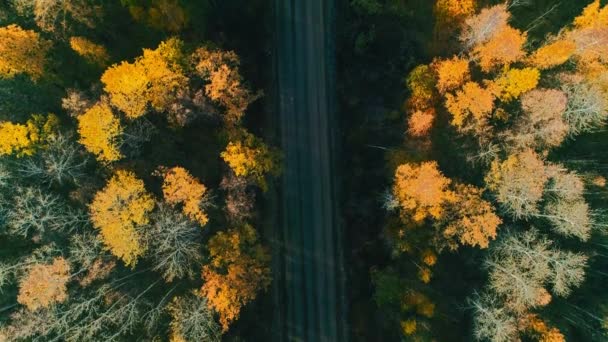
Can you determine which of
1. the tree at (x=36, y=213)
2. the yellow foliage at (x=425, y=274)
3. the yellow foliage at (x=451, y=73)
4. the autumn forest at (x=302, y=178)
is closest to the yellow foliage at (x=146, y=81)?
the autumn forest at (x=302, y=178)

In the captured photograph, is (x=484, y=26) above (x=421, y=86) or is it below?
above

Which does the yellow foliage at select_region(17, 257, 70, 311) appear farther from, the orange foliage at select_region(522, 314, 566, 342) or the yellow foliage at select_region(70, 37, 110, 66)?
the orange foliage at select_region(522, 314, 566, 342)

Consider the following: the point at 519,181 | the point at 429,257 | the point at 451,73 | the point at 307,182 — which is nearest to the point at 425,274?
the point at 429,257

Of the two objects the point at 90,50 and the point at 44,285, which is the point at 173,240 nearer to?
the point at 44,285

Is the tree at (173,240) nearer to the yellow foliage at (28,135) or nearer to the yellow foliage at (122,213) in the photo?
the yellow foliage at (122,213)

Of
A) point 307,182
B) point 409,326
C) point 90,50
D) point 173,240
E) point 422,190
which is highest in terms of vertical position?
point 90,50

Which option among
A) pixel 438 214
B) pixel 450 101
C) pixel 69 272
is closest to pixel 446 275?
pixel 438 214

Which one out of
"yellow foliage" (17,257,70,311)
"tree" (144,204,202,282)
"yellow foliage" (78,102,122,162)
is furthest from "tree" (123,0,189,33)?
"yellow foliage" (17,257,70,311)

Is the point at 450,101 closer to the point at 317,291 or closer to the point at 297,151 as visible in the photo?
the point at 297,151
